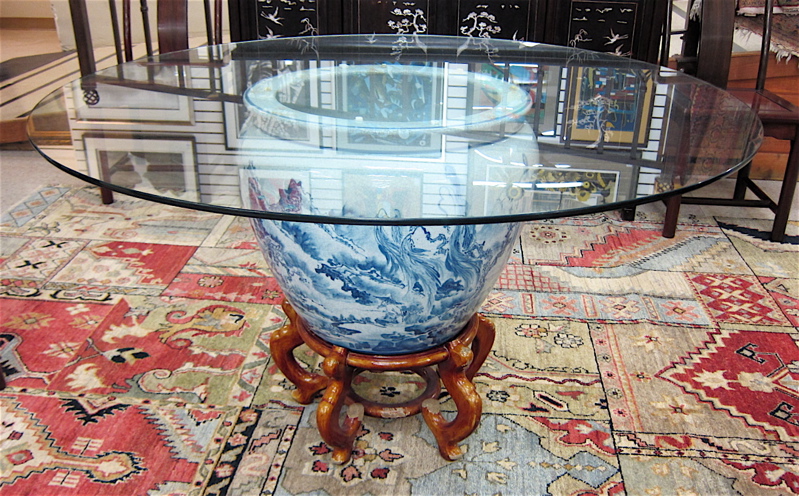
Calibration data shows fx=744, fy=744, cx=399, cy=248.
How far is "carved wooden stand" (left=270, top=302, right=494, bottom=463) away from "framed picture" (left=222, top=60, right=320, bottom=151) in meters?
0.44

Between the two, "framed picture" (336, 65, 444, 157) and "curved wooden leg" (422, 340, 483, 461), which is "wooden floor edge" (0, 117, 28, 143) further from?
"curved wooden leg" (422, 340, 483, 461)

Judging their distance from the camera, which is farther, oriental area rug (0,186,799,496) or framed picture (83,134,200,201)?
oriental area rug (0,186,799,496)

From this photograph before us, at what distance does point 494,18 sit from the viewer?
312 cm

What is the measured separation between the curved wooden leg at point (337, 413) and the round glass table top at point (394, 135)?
47cm

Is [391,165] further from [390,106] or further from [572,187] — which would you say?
[390,106]

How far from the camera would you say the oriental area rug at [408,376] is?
5.06 feet

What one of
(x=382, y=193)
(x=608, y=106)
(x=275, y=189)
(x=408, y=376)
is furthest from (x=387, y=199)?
(x=408, y=376)

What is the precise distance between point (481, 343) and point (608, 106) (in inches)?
23.8

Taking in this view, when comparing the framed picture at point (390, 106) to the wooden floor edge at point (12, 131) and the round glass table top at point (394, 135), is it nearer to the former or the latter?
the round glass table top at point (394, 135)

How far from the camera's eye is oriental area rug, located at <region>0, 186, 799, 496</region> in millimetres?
1541

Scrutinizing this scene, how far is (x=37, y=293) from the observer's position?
7.18 ft

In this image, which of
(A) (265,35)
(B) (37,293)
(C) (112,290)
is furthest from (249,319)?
(A) (265,35)

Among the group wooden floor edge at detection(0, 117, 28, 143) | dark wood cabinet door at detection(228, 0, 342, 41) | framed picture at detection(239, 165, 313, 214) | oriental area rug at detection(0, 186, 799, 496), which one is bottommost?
oriental area rug at detection(0, 186, 799, 496)

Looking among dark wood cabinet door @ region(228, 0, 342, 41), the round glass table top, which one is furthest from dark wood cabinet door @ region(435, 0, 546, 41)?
the round glass table top
